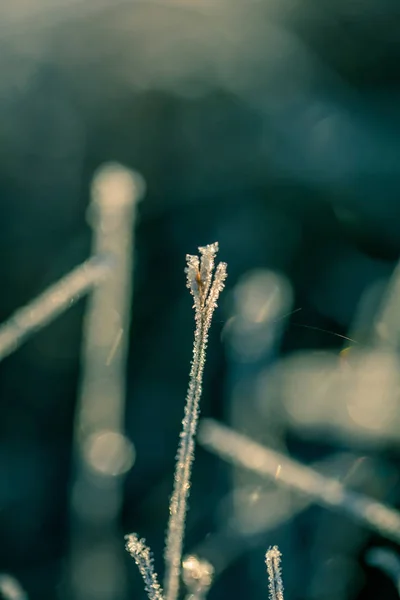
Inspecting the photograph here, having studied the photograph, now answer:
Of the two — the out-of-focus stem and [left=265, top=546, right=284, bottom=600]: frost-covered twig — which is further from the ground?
the out-of-focus stem

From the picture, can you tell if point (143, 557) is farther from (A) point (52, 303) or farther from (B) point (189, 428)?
(A) point (52, 303)

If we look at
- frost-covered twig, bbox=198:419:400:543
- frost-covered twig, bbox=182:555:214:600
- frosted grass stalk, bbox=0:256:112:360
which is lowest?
frost-covered twig, bbox=182:555:214:600

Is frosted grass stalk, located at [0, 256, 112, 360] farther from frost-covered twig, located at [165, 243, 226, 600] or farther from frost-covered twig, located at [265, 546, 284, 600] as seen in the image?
frost-covered twig, located at [265, 546, 284, 600]

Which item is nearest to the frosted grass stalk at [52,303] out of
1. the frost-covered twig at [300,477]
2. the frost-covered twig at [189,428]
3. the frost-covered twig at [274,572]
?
the frost-covered twig at [189,428]

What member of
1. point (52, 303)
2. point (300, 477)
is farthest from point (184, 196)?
point (300, 477)

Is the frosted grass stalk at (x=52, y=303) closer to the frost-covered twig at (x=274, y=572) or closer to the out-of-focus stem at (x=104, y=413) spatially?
the out-of-focus stem at (x=104, y=413)

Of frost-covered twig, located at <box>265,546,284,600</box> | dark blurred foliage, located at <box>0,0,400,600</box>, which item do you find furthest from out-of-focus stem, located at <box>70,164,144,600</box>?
frost-covered twig, located at <box>265,546,284,600</box>
